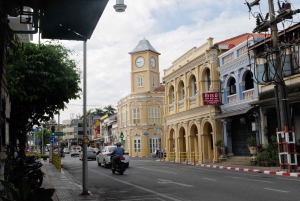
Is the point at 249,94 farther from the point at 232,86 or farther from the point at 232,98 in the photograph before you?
the point at 232,86

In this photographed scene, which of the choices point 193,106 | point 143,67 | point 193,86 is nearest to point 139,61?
point 143,67

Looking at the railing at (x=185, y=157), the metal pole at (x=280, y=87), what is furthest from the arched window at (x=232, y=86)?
the metal pole at (x=280, y=87)

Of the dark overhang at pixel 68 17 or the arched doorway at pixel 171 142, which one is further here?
the arched doorway at pixel 171 142

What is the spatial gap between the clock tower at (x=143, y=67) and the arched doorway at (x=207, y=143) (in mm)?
26195

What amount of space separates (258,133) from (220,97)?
207 inches

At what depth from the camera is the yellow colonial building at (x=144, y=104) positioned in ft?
181

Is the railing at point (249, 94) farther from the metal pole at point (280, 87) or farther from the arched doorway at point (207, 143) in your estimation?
the arched doorway at point (207, 143)

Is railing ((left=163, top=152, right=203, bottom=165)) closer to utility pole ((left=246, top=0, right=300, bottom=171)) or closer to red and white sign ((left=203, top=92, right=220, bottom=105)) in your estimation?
red and white sign ((left=203, top=92, right=220, bottom=105))

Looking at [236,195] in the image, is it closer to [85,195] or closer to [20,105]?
A: [85,195]

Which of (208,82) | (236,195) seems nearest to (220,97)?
(208,82)

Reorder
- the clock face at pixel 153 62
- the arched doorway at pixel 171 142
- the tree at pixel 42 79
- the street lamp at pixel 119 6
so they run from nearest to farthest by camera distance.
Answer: the street lamp at pixel 119 6, the tree at pixel 42 79, the arched doorway at pixel 171 142, the clock face at pixel 153 62

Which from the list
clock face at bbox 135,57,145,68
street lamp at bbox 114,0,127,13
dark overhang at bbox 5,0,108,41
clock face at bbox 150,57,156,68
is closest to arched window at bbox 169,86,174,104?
clock face at bbox 135,57,145,68

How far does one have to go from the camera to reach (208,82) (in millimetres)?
29875

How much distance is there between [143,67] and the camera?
5584 centimetres
